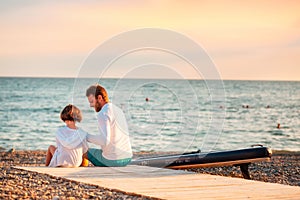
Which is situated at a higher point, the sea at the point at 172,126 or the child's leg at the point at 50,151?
the sea at the point at 172,126

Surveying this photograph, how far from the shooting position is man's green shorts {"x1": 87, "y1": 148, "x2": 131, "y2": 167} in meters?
9.29

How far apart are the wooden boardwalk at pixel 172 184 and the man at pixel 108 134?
0.85ft

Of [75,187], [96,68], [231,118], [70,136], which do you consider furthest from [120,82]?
[231,118]

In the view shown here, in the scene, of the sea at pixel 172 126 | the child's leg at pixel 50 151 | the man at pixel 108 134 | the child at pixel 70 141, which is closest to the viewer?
the man at pixel 108 134

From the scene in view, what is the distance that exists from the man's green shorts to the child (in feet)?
0.66

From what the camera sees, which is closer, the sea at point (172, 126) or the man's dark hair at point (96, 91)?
the man's dark hair at point (96, 91)

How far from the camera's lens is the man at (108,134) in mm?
8781

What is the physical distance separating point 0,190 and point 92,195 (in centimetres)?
106

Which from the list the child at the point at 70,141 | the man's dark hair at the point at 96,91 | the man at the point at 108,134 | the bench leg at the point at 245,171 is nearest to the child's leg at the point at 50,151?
the child at the point at 70,141

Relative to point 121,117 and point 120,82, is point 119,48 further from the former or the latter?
point 121,117

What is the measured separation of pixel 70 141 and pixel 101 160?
576 mm

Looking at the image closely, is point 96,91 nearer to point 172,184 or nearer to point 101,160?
point 101,160

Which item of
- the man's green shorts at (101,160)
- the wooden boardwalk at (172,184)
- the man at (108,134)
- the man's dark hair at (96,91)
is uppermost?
the man's dark hair at (96,91)

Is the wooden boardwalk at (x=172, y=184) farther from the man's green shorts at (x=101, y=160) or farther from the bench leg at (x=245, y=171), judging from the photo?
the bench leg at (x=245, y=171)
